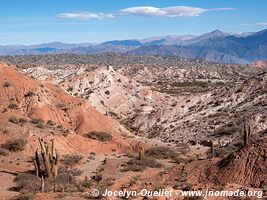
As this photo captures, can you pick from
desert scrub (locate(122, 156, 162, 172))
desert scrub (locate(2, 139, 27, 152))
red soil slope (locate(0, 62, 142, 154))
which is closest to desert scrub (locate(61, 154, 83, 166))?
red soil slope (locate(0, 62, 142, 154))

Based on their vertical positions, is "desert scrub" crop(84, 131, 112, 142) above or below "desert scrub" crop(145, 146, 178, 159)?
above

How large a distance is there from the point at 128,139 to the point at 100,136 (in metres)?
3.01

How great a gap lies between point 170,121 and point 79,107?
14.1 meters

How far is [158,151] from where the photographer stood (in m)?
40.0

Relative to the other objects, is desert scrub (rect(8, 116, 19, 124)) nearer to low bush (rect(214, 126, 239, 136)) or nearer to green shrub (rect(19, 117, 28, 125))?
green shrub (rect(19, 117, 28, 125))

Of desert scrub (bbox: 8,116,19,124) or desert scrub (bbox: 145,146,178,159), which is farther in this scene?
desert scrub (bbox: 145,146,178,159)

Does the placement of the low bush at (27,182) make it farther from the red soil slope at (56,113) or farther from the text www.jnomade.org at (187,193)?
the red soil slope at (56,113)

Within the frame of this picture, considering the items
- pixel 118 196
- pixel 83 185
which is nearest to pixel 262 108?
pixel 83 185

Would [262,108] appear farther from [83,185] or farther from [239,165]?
[83,185]

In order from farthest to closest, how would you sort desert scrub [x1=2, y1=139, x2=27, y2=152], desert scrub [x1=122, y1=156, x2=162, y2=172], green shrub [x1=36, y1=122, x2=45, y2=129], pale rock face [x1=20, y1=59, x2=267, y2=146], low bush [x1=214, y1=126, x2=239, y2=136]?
pale rock face [x1=20, y1=59, x2=267, y2=146] < low bush [x1=214, y1=126, x2=239, y2=136] < green shrub [x1=36, y1=122, x2=45, y2=129] < desert scrub [x1=2, y1=139, x2=27, y2=152] < desert scrub [x1=122, y1=156, x2=162, y2=172]

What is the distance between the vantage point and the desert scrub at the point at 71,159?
3406cm

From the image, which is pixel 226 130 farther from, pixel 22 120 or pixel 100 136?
pixel 22 120

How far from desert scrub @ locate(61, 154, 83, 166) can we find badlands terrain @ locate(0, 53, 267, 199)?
0.09 m

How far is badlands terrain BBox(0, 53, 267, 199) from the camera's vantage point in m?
26.0
